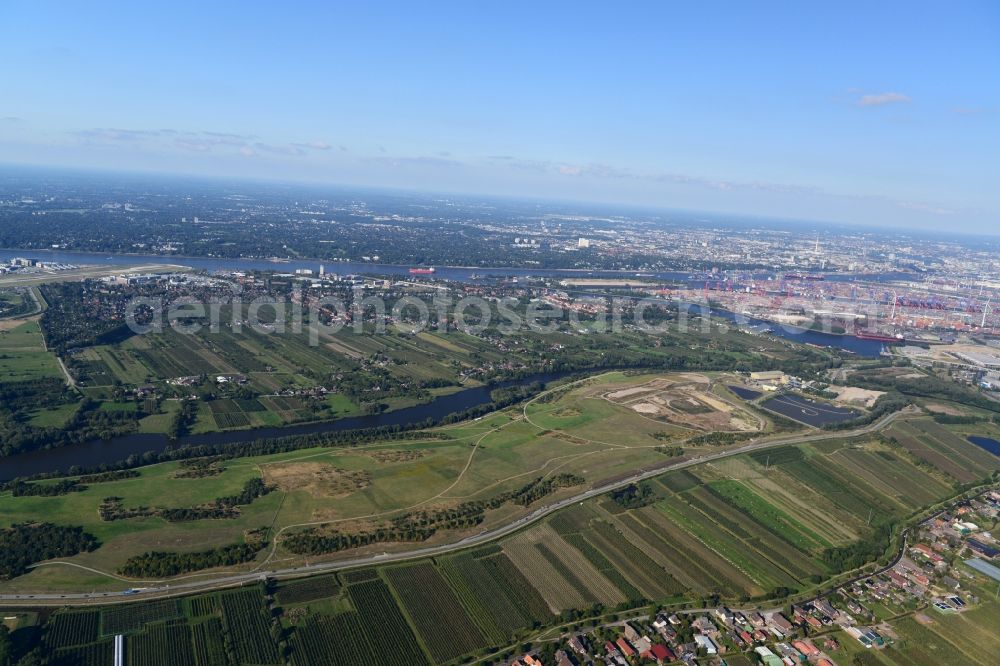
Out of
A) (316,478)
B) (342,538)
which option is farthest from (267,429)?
(342,538)

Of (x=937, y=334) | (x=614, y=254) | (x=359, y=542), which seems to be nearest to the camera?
(x=359, y=542)

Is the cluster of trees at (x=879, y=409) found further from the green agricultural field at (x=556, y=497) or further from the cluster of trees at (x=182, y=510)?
the cluster of trees at (x=182, y=510)

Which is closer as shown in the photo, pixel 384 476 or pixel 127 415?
pixel 384 476

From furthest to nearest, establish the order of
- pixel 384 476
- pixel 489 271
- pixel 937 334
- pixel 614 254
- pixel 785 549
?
pixel 614 254, pixel 489 271, pixel 937 334, pixel 384 476, pixel 785 549

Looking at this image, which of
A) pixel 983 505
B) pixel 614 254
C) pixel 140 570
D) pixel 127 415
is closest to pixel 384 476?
pixel 140 570

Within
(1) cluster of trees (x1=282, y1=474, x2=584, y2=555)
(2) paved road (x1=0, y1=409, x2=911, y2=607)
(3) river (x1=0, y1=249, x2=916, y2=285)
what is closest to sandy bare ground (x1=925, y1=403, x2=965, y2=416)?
(2) paved road (x1=0, y1=409, x2=911, y2=607)

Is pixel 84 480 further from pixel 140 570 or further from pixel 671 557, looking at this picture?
pixel 671 557

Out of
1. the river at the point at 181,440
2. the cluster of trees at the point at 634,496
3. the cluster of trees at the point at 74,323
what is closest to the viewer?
the cluster of trees at the point at 634,496

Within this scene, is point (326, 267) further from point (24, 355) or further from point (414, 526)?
point (414, 526)

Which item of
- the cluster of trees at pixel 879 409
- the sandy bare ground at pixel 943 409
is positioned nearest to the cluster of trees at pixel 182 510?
the cluster of trees at pixel 879 409
